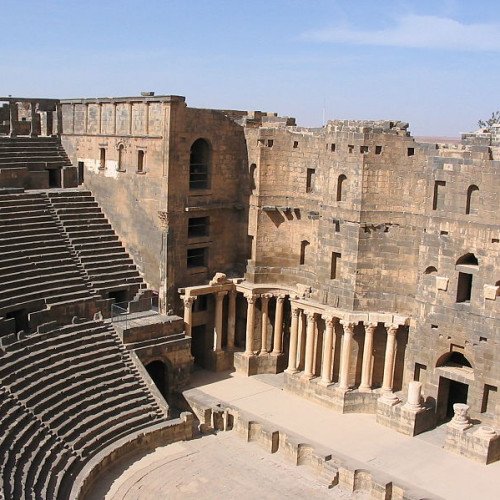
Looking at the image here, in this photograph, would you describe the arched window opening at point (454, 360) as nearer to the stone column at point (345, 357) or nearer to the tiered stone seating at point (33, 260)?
the stone column at point (345, 357)

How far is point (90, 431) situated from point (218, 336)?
9417 mm

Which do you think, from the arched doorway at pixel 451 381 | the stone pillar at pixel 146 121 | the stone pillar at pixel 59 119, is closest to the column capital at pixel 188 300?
the stone pillar at pixel 146 121

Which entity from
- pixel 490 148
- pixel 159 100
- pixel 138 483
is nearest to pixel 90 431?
pixel 138 483

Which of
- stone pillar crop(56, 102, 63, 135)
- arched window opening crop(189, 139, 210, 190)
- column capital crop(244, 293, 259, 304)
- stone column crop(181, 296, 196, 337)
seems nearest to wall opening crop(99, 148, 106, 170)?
stone pillar crop(56, 102, 63, 135)

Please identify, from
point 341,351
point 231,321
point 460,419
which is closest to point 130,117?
point 231,321

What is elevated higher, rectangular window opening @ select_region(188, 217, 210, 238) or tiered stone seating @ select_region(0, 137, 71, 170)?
tiered stone seating @ select_region(0, 137, 71, 170)

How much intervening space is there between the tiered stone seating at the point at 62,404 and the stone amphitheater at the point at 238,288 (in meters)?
0.07

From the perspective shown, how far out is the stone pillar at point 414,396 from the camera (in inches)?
1026

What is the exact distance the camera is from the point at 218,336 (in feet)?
103

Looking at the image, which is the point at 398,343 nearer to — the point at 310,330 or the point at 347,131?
the point at 310,330

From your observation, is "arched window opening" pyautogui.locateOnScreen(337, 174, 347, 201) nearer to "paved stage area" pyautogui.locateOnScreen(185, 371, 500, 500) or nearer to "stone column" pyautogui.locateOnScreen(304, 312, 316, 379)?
"stone column" pyautogui.locateOnScreen(304, 312, 316, 379)

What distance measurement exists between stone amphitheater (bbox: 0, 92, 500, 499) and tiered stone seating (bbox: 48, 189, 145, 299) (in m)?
0.09

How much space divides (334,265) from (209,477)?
413 inches

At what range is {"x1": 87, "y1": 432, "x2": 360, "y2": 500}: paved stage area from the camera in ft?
70.6
